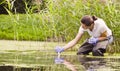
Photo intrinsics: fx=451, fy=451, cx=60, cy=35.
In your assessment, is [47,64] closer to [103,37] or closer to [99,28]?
[99,28]

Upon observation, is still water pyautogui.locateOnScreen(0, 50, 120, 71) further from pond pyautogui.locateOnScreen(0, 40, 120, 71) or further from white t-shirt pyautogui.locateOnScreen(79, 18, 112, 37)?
white t-shirt pyautogui.locateOnScreen(79, 18, 112, 37)

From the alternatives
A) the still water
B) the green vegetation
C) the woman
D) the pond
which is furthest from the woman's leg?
the green vegetation

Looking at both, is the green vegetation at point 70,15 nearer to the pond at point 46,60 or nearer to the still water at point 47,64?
the pond at point 46,60

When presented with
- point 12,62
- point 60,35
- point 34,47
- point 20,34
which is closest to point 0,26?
point 20,34

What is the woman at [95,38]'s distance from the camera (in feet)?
Answer: 27.2

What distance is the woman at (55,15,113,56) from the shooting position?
8.30 meters


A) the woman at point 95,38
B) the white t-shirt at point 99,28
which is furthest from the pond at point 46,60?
the white t-shirt at point 99,28

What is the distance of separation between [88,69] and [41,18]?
386 cm

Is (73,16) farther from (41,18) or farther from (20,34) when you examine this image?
(20,34)

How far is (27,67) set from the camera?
6387 mm

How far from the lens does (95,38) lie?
338 inches

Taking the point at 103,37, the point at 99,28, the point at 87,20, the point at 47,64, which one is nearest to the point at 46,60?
the point at 47,64

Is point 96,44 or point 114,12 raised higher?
point 114,12

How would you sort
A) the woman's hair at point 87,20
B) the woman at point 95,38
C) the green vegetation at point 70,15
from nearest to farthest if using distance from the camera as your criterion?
1. the woman's hair at point 87,20
2. the woman at point 95,38
3. the green vegetation at point 70,15
